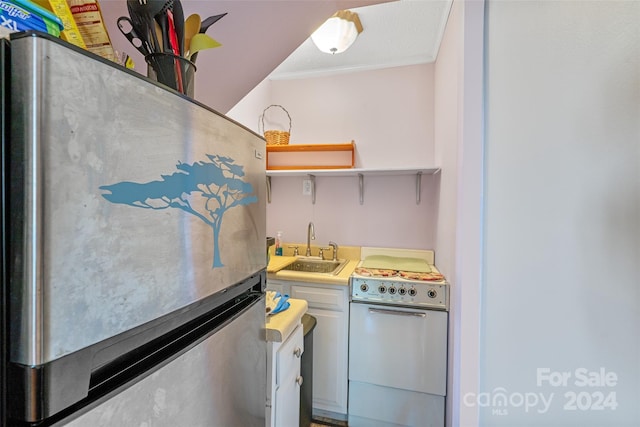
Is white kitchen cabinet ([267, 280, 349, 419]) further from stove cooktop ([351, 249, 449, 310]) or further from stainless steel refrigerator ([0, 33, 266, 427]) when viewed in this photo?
stainless steel refrigerator ([0, 33, 266, 427])

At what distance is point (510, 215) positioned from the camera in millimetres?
894

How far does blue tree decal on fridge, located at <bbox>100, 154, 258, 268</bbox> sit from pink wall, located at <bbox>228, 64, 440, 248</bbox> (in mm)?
1722

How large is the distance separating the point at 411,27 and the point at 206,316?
82.5 inches

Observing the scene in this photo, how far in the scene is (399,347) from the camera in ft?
5.22

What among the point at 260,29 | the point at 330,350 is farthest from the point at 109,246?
the point at 330,350

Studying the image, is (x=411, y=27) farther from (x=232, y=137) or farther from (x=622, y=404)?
(x=622, y=404)

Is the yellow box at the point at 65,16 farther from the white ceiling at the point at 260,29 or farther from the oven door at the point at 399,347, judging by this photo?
the oven door at the point at 399,347

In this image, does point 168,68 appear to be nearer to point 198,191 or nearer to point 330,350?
point 198,191

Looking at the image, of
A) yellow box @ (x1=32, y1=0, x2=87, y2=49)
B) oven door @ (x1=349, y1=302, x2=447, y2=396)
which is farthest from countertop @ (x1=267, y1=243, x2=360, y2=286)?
yellow box @ (x1=32, y1=0, x2=87, y2=49)

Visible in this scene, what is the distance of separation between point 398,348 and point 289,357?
869 millimetres

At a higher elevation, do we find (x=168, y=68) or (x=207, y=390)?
(x=168, y=68)

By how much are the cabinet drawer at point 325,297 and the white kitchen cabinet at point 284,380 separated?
0.61 metres

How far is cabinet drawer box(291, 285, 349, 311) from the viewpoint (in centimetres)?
171

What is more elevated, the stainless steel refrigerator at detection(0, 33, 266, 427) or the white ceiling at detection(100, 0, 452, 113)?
the white ceiling at detection(100, 0, 452, 113)
